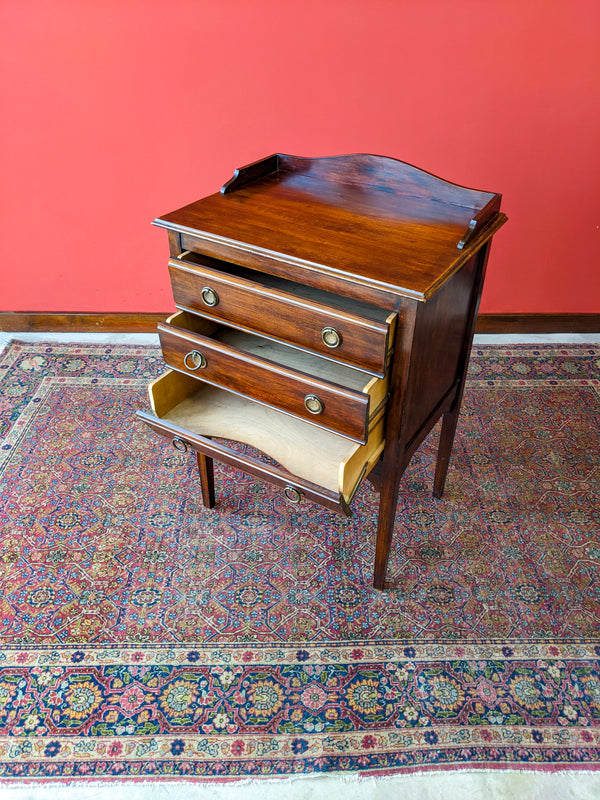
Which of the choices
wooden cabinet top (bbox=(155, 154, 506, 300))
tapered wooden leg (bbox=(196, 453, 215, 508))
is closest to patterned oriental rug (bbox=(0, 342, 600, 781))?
tapered wooden leg (bbox=(196, 453, 215, 508))

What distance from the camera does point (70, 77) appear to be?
2.19 metres

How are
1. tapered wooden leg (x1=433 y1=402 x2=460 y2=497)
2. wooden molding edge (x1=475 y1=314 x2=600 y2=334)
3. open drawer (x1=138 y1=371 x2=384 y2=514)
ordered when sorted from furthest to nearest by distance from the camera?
wooden molding edge (x1=475 y1=314 x2=600 y2=334)
tapered wooden leg (x1=433 y1=402 x2=460 y2=497)
open drawer (x1=138 y1=371 x2=384 y2=514)

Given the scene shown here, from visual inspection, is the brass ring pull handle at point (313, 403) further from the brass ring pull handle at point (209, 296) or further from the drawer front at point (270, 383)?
the brass ring pull handle at point (209, 296)

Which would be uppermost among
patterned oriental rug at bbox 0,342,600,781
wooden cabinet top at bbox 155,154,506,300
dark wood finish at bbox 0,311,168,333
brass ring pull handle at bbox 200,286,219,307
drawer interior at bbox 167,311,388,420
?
wooden cabinet top at bbox 155,154,506,300

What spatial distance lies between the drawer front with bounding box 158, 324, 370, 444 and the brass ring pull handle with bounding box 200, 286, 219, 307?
78 millimetres

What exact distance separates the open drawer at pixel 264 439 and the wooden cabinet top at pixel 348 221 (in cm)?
33

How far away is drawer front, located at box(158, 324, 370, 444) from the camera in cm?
123

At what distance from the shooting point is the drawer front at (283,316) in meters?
1.19

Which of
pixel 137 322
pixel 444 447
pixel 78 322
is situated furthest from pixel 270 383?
pixel 78 322

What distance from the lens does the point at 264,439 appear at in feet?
4.86

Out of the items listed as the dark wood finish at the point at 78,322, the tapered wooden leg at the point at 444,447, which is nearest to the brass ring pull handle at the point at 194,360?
the tapered wooden leg at the point at 444,447

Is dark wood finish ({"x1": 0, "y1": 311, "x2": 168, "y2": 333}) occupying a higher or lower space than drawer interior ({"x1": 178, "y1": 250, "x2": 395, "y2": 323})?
lower

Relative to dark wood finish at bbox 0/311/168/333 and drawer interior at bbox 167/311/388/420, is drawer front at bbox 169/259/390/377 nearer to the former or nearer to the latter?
drawer interior at bbox 167/311/388/420

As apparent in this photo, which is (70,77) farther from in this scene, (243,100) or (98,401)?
(98,401)
